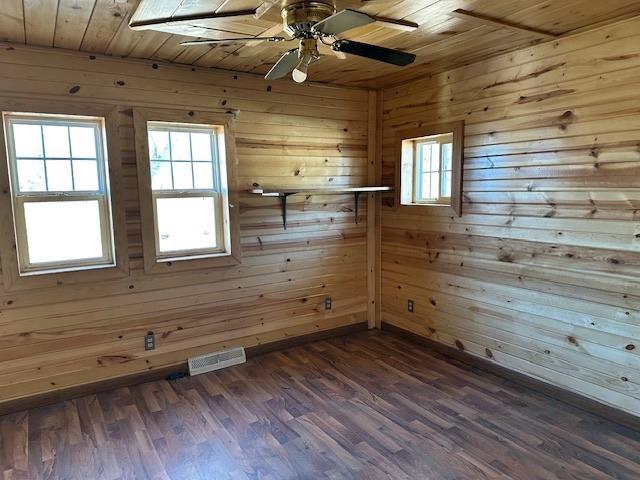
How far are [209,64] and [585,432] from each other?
12.0 ft

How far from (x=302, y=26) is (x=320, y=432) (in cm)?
228

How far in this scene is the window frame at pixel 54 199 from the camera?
2.75m

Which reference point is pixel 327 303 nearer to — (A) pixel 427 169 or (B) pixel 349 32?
(A) pixel 427 169

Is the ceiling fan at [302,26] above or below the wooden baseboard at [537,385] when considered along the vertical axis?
above

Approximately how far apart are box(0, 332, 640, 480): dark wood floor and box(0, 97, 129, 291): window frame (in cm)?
91

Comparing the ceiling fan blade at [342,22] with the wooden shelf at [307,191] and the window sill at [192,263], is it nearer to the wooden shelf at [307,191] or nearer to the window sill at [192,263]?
the wooden shelf at [307,191]

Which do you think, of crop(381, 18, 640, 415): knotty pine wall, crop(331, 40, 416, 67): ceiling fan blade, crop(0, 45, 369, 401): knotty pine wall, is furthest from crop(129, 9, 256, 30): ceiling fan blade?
crop(381, 18, 640, 415): knotty pine wall

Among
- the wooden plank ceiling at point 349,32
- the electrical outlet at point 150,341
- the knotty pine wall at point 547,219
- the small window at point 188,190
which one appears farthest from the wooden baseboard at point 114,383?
the wooden plank ceiling at point 349,32

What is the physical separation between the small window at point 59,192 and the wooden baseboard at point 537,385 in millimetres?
→ 2835

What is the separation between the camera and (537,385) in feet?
10.1

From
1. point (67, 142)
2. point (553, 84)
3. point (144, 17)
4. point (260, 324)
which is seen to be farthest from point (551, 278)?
point (67, 142)

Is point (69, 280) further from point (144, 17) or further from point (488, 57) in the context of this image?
point (488, 57)

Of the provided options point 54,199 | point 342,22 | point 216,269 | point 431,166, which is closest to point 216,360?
point 216,269

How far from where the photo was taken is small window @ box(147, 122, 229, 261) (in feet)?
10.9
